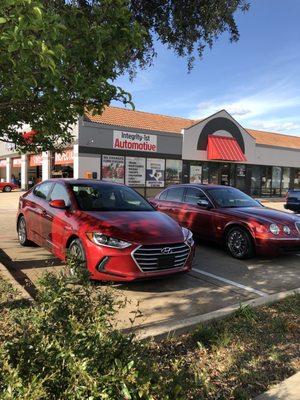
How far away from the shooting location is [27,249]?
8328 mm

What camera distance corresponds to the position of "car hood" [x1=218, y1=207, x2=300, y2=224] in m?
8.25

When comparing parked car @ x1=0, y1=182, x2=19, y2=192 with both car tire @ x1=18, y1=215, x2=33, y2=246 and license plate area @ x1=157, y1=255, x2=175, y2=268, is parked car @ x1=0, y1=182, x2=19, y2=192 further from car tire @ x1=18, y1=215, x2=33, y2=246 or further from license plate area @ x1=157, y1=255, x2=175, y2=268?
license plate area @ x1=157, y1=255, x2=175, y2=268

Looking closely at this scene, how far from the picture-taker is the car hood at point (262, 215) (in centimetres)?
825

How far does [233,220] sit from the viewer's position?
852 cm

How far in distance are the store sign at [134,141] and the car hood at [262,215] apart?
659 inches

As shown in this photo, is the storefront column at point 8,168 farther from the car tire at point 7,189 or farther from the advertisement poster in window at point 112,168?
the advertisement poster in window at point 112,168

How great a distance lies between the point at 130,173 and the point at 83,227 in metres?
19.9

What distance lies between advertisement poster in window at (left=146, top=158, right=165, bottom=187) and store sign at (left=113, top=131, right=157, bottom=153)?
73 cm

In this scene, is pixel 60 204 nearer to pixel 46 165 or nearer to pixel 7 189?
pixel 46 165

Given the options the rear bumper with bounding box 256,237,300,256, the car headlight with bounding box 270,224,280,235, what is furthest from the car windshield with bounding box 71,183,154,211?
the car headlight with bounding box 270,224,280,235

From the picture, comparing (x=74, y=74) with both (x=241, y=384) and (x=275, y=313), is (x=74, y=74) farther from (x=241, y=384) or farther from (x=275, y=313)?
(x=275, y=313)

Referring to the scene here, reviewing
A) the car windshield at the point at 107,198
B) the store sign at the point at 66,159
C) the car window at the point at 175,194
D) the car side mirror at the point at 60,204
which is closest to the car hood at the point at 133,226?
the car windshield at the point at 107,198

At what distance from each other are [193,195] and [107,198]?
3.35 metres

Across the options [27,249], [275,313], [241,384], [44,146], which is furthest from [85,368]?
[27,249]
